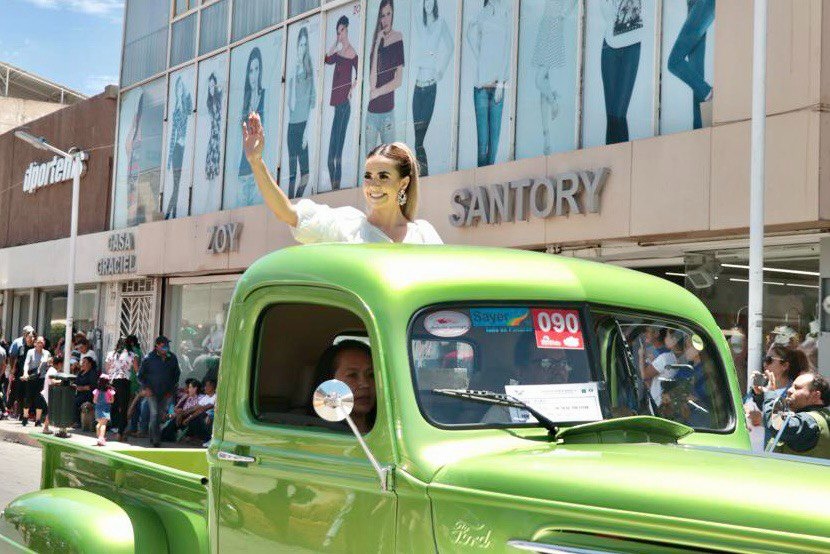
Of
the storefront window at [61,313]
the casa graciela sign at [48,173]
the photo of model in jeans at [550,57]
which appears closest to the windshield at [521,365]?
the photo of model in jeans at [550,57]

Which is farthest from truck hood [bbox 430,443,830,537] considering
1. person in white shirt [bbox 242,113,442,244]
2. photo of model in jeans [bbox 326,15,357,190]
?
photo of model in jeans [bbox 326,15,357,190]

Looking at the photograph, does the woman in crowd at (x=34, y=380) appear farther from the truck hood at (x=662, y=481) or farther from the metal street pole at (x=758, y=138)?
the truck hood at (x=662, y=481)

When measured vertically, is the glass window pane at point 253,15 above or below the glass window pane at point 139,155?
above

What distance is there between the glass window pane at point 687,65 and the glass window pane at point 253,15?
10557mm

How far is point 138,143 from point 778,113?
18694 millimetres

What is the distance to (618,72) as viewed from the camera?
1577 cm

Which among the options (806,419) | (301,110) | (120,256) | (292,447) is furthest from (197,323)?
(292,447)

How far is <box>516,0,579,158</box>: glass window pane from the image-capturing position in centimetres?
1652

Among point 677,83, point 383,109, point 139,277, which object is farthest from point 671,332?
point 139,277

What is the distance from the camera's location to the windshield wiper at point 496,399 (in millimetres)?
3371

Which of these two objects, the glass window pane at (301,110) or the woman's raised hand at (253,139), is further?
the glass window pane at (301,110)

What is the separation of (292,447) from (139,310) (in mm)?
25580

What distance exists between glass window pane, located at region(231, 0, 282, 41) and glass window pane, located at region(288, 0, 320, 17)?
445 mm

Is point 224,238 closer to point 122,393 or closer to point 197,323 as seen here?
point 197,323
